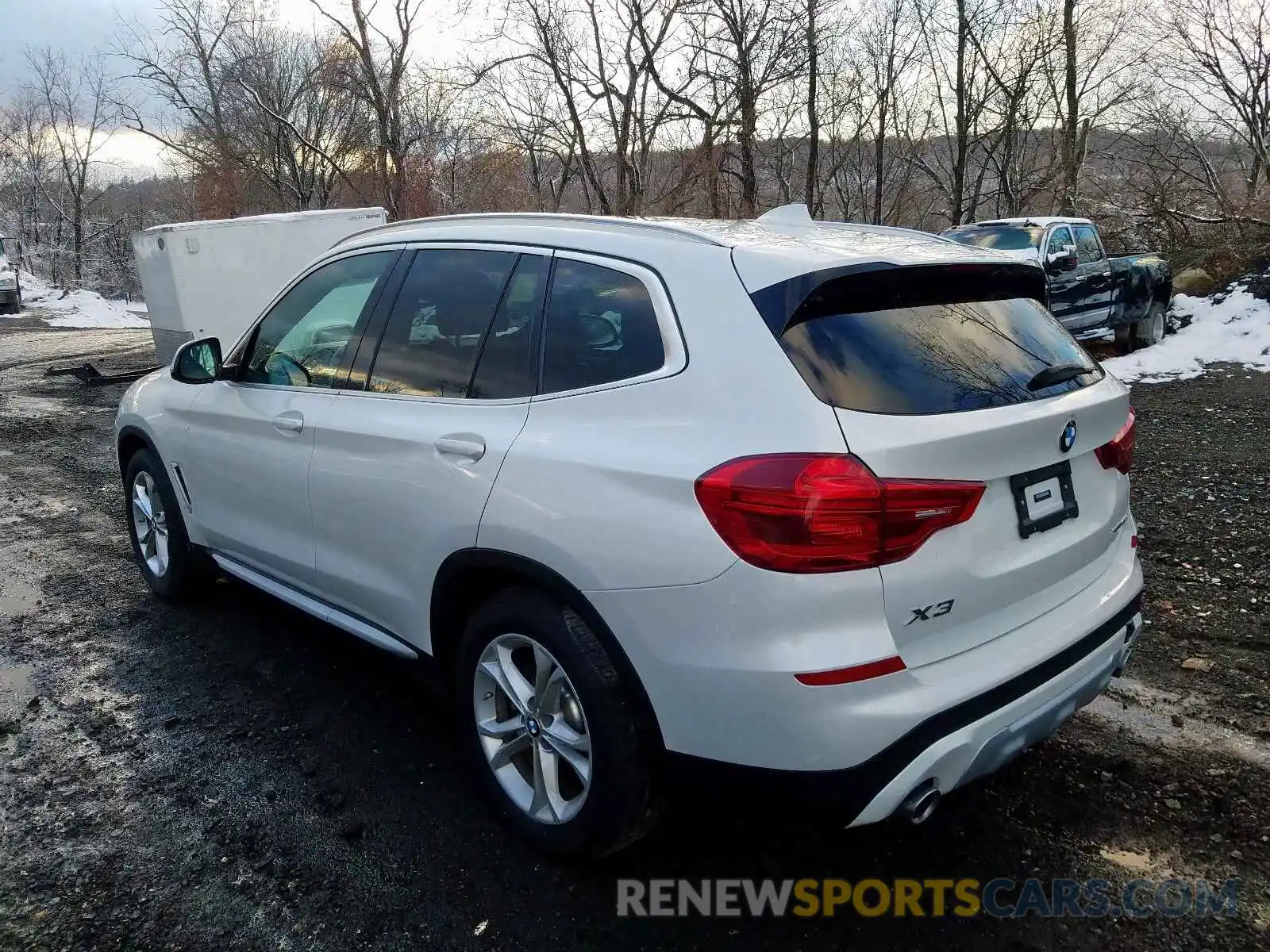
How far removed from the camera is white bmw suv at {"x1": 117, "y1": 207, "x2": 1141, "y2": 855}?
2.02m

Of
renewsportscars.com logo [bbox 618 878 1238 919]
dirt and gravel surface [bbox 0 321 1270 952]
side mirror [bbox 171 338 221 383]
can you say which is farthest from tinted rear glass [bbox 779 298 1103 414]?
side mirror [bbox 171 338 221 383]

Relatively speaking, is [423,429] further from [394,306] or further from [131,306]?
[131,306]

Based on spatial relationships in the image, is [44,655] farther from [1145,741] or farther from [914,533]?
[1145,741]

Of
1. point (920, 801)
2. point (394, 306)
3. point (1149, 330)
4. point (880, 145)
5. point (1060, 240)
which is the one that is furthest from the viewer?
point (880, 145)

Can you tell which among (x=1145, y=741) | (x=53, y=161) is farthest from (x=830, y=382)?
(x=53, y=161)

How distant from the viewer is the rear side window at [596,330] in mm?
2415

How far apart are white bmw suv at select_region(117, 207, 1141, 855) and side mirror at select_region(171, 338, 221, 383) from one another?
1151 millimetres

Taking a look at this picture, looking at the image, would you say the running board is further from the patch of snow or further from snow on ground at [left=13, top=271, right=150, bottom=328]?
the patch of snow

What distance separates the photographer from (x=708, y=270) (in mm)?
2359

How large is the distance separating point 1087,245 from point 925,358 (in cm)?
1150

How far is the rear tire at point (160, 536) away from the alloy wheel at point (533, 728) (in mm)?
2296

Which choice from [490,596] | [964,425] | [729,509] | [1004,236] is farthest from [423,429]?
[1004,236]

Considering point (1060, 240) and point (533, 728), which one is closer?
point (533, 728)

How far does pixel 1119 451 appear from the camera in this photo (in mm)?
2727
